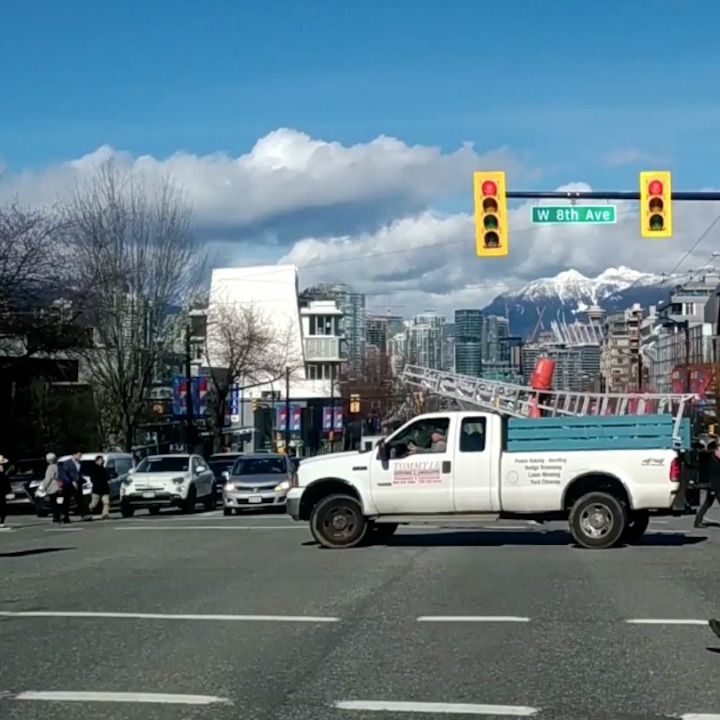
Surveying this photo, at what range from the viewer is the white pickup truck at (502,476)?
1967 centimetres

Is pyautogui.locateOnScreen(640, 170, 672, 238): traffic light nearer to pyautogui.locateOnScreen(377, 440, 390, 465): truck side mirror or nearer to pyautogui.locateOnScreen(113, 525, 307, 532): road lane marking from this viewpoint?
pyautogui.locateOnScreen(377, 440, 390, 465): truck side mirror

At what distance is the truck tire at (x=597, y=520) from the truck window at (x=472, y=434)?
177 cm

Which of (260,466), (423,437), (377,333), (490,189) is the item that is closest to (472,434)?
(423,437)

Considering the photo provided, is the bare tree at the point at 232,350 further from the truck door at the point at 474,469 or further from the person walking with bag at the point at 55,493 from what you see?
the truck door at the point at 474,469

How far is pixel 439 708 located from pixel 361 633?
326cm

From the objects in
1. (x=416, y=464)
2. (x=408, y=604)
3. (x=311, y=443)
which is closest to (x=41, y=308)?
(x=416, y=464)

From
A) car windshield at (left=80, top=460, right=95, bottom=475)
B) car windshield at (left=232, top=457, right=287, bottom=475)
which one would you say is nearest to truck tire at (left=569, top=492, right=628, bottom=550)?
car windshield at (left=232, top=457, right=287, bottom=475)

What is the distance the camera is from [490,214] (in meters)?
22.6

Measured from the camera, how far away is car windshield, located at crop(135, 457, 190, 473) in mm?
35344

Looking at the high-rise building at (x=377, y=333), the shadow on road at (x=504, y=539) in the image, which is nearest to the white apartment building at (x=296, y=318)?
the high-rise building at (x=377, y=333)

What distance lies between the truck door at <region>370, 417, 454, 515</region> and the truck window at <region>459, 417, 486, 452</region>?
0.62ft

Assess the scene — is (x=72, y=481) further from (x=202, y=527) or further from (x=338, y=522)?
(x=338, y=522)

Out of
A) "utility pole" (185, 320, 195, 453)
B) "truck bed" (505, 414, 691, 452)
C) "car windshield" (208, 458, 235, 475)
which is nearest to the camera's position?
"truck bed" (505, 414, 691, 452)

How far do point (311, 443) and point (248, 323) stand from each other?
123ft
